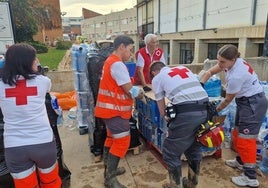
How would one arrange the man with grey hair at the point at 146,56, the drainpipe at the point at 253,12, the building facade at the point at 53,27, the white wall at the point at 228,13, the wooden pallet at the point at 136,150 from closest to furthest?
the wooden pallet at the point at 136,150, the man with grey hair at the point at 146,56, the drainpipe at the point at 253,12, the white wall at the point at 228,13, the building facade at the point at 53,27

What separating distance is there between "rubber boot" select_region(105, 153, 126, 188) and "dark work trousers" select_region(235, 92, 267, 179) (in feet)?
4.85

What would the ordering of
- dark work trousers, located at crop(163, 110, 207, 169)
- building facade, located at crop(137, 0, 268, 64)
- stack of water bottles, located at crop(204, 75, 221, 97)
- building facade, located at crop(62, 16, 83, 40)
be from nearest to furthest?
dark work trousers, located at crop(163, 110, 207, 169)
stack of water bottles, located at crop(204, 75, 221, 97)
building facade, located at crop(137, 0, 268, 64)
building facade, located at crop(62, 16, 83, 40)

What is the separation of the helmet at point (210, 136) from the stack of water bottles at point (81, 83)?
2289 millimetres

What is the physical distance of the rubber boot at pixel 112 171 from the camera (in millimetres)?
2762

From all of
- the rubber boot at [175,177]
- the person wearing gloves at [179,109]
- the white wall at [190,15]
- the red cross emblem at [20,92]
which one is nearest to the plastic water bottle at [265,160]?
the person wearing gloves at [179,109]

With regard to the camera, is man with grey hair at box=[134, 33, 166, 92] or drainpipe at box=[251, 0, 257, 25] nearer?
man with grey hair at box=[134, 33, 166, 92]

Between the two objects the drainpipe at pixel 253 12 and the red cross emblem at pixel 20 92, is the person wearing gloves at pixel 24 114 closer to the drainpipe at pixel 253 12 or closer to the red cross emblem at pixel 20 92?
the red cross emblem at pixel 20 92

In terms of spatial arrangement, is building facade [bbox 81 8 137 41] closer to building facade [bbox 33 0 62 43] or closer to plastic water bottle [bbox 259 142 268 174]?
building facade [bbox 33 0 62 43]

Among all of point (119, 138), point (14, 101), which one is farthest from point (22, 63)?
point (119, 138)

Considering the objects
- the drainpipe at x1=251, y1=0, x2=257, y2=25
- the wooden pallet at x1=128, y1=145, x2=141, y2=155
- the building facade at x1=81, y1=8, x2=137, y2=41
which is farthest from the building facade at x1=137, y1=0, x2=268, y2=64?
the building facade at x1=81, y1=8, x2=137, y2=41

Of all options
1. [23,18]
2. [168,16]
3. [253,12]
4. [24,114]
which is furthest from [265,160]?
[23,18]

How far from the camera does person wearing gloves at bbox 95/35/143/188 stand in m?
2.57

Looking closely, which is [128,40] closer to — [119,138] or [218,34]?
[119,138]

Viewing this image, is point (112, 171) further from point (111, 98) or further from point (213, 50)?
point (213, 50)
